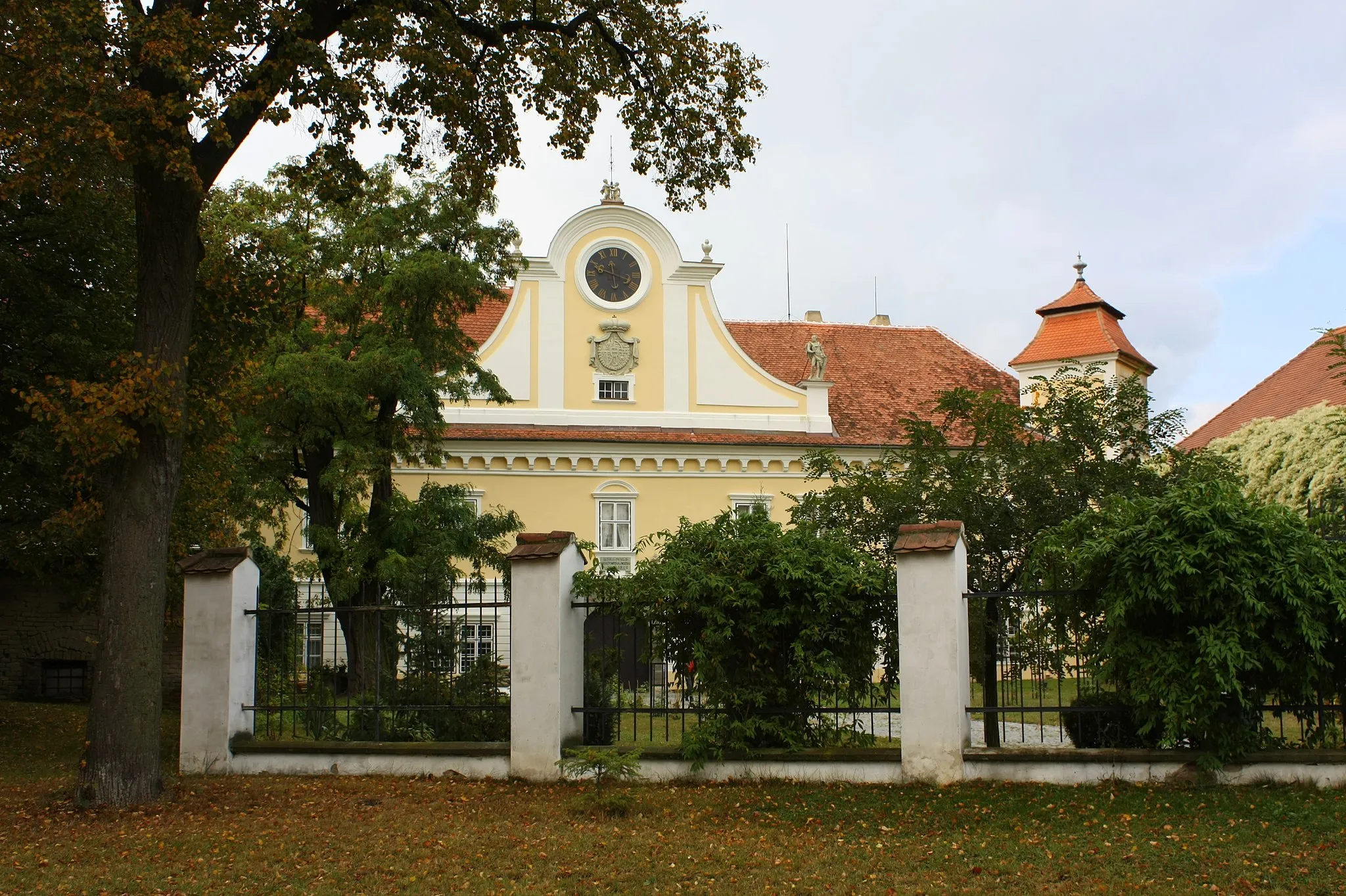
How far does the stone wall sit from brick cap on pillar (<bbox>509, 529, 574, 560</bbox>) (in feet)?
47.0

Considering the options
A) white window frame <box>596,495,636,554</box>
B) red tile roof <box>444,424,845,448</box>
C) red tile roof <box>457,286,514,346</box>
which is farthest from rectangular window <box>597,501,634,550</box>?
red tile roof <box>457,286,514,346</box>

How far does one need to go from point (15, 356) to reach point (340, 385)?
5012mm

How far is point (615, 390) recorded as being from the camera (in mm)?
30438

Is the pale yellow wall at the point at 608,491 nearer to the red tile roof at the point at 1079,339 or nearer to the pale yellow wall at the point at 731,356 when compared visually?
the pale yellow wall at the point at 731,356

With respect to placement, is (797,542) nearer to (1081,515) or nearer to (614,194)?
(1081,515)

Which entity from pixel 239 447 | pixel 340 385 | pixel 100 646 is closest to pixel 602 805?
pixel 100 646

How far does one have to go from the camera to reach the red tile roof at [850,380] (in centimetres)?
2989

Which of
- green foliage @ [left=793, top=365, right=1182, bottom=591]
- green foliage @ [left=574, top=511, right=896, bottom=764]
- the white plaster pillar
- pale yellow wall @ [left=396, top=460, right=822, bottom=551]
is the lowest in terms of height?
green foliage @ [left=574, top=511, right=896, bottom=764]

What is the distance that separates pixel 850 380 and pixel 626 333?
7.18 m

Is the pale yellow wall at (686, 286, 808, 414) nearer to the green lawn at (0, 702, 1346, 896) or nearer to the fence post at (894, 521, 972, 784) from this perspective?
the fence post at (894, 521, 972, 784)

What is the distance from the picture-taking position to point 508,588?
11750 mm

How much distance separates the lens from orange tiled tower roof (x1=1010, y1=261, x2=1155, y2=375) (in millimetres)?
33531

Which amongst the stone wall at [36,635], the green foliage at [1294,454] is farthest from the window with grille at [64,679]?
the green foliage at [1294,454]

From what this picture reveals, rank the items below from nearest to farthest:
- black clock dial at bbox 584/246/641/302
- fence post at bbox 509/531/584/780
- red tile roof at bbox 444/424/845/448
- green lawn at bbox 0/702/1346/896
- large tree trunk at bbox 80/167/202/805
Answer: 1. green lawn at bbox 0/702/1346/896
2. large tree trunk at bbox 80/167/202/805
3. fence post at bbox 509/531/584/780
4. red tile roof at bbox 444/424/845/448
5. black clock dial at bbox 584/246/641/302
